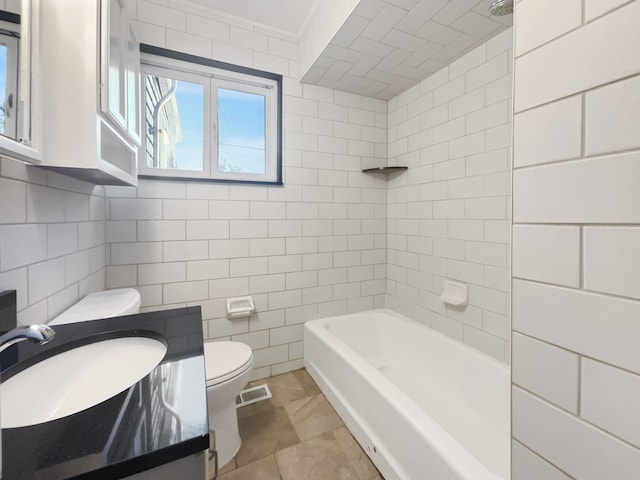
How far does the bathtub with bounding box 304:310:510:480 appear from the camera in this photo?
110cm

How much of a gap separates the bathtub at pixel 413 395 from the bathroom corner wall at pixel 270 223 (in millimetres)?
299

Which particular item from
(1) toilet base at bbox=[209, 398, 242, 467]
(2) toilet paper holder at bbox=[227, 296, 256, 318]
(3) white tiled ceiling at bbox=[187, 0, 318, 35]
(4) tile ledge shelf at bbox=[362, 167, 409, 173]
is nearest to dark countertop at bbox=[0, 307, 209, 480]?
(1) toilet base at bbox=[209, 398, 242, 467]

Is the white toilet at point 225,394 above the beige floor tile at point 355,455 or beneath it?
above

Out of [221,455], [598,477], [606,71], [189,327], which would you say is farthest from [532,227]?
[221,455]

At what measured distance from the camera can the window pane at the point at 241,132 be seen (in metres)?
2.07

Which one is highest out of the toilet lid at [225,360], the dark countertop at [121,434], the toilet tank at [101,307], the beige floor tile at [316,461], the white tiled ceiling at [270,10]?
the white tiled ceiling at [270,10]

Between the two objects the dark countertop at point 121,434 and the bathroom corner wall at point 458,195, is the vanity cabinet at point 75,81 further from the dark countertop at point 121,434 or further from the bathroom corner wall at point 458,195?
the bathroom corner wall at point 458,195

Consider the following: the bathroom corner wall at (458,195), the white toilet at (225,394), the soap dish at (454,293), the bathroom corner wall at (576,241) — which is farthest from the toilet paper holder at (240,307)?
the bathroom corner wall at (576,241)

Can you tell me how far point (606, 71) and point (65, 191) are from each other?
169 cm

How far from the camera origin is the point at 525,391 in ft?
1.92

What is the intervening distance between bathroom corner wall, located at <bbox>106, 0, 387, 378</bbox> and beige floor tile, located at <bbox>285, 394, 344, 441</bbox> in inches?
16.2

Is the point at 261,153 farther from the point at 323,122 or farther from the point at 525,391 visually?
the point at 525,391

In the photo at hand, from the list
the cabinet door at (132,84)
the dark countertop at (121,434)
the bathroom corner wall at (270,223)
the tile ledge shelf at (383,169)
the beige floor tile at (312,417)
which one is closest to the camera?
the dark countertop at (121,434)

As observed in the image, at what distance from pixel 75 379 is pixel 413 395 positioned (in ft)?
5.90
